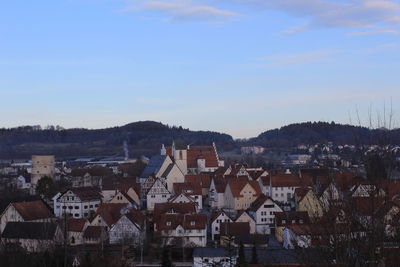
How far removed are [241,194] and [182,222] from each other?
8.48 m

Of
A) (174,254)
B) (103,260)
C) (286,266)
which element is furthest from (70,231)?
(286,266)

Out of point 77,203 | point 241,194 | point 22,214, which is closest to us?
point 22,214

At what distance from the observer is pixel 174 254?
21828 mm

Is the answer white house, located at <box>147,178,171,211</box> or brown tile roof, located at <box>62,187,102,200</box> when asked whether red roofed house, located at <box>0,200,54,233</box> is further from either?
white house, located at <box>147,178,171,211</box>

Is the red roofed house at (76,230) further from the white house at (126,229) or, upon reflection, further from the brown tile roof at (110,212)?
the white house at (126,229)

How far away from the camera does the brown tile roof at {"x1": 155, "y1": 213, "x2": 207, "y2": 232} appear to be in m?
24.1

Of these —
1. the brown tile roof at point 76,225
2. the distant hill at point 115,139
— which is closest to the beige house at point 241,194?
the brown tile roof at point 76,225

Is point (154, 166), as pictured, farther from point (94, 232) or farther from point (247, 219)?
point (94, 232)

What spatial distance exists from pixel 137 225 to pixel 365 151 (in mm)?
19092

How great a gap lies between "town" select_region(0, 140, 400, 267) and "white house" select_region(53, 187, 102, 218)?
0.06m

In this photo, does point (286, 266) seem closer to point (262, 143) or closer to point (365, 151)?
point (365, 151)

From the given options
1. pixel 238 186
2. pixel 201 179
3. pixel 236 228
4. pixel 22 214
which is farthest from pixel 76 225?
pixel 201 179

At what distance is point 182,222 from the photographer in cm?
2430

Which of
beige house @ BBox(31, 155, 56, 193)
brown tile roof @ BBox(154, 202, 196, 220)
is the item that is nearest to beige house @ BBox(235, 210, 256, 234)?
brown tile roof @ BBox(154, 202, 196, 220)
